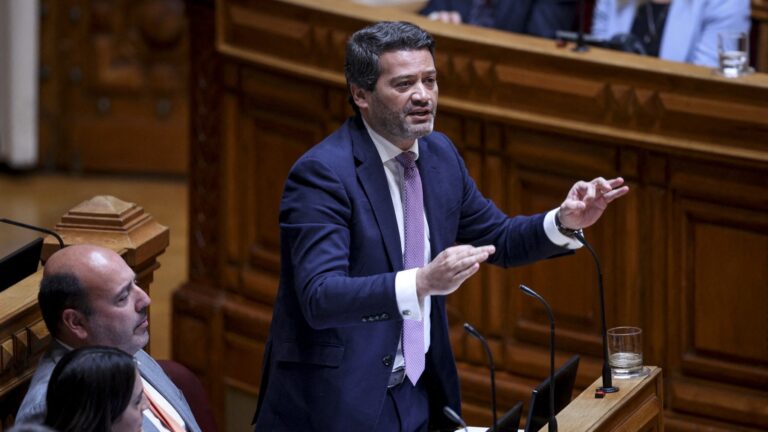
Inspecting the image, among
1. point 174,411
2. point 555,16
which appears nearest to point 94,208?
point 174,411

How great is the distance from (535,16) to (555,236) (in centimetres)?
184

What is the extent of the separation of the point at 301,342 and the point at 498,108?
1397 mm

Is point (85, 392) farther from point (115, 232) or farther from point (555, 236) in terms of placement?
point (555, 236)

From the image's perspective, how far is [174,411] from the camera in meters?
2.71

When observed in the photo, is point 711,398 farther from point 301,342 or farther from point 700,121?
point 301,342

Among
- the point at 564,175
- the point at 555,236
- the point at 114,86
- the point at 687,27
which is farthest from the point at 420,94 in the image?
the point at 114,86

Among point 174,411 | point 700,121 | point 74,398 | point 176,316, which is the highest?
point 700,121

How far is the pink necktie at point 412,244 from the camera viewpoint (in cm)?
275

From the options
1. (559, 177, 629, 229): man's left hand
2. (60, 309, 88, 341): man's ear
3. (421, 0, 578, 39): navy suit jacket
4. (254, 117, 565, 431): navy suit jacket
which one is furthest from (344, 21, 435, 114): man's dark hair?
(421, 0, 578, 39): navy suit jacket

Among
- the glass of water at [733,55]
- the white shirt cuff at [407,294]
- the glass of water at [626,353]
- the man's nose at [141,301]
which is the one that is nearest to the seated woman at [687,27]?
the glass of water at [733,55]

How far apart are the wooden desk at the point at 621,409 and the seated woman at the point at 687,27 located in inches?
58.1

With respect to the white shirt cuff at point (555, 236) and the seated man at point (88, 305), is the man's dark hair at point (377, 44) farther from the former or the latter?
the seated man at point (88, 305)

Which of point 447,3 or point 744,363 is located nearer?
point 744,363

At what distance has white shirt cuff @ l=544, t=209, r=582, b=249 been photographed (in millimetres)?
2773
